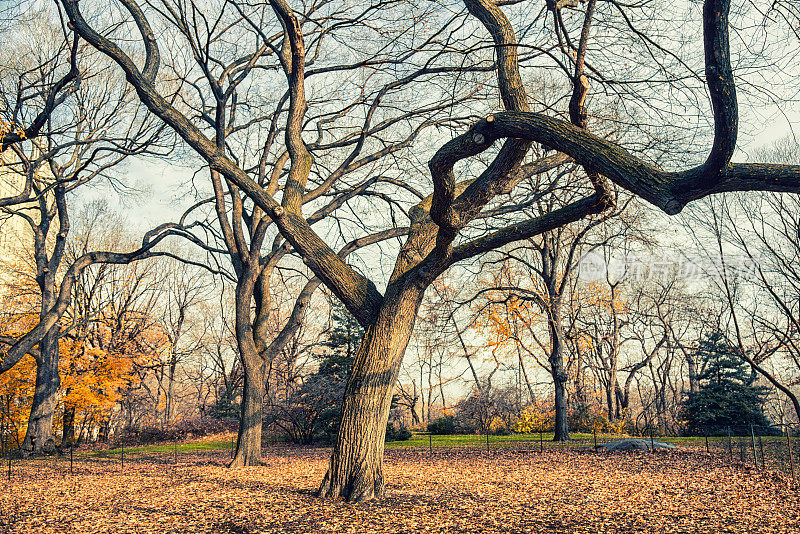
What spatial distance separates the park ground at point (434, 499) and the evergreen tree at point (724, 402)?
8513 millimetres

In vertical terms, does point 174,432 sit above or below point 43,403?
below

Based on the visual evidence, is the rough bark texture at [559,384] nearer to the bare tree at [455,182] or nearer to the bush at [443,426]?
the bush at [443,426]

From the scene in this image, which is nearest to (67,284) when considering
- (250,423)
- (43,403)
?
(43,403)

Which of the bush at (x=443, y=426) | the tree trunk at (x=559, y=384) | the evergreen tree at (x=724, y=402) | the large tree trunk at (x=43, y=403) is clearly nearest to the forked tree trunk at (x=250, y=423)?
the large tree trunk at (x=43, y=403)

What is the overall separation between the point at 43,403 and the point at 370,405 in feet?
38.5

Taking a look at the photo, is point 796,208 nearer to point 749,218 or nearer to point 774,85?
point 749,218

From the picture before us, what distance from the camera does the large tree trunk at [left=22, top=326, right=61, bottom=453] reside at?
43.0 ft

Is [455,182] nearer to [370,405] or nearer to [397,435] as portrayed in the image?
[370,405]

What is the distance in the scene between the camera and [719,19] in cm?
309

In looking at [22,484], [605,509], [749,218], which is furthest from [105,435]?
[749,218]

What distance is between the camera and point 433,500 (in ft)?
18.4

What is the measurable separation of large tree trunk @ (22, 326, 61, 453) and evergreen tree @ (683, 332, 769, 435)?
60.2 ft

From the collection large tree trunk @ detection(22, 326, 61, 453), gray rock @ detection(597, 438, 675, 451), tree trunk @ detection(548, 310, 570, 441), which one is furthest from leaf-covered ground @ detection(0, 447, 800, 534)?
large tree trunk @ detection(22, 326, 61, 453)

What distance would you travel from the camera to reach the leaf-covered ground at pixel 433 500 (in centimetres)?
462
